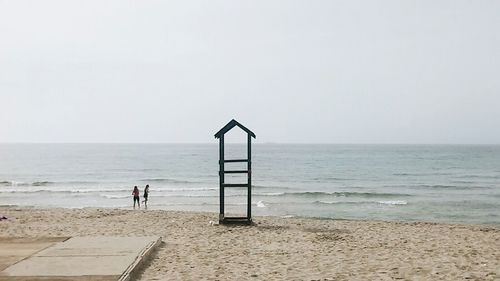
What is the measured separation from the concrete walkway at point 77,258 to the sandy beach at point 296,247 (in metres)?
0.46

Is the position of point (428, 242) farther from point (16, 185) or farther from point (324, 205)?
point (16, 185)

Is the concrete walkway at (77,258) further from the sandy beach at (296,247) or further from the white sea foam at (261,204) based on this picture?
the white sea foam at (261,204)

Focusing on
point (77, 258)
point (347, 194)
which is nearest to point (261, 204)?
point (347, 194)

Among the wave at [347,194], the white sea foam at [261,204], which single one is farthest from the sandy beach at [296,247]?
the wave at [347,194]

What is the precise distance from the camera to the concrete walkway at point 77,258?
8.16 m

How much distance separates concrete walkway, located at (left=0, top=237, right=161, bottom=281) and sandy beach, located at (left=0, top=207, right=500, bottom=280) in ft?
1.52

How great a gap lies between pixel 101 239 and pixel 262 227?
5.74 metres

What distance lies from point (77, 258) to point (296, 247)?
17.3 feet

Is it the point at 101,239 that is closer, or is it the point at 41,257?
the point at 41,257

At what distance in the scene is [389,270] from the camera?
9.64 meters

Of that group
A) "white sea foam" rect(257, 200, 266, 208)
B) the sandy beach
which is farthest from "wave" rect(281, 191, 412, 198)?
the sandy beach

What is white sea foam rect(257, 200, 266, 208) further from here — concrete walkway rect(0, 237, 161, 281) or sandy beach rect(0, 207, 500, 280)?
concrete walkway rect(0, 237, 161, 281)

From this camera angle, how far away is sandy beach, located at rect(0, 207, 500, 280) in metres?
9.41

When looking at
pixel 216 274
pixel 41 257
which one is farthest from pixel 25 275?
pixel 216 274
